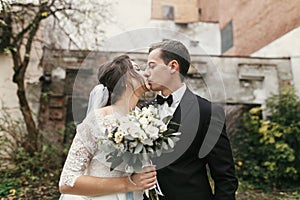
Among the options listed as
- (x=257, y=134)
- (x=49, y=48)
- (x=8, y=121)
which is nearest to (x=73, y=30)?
(x=49, y=48)

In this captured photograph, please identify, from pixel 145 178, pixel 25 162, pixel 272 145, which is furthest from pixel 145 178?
pixel 272 145

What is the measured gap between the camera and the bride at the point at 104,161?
1.62 metres

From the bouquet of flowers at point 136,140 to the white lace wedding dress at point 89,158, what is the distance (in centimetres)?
10

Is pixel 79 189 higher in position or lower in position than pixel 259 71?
lower

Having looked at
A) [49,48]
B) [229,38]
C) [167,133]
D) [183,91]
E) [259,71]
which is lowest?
[167,133]

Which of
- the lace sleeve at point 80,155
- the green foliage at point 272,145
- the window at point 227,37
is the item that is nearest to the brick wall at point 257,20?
the window at point 227,37

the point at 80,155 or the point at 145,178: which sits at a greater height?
the point at 80,155

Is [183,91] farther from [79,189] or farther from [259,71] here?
[259,71]

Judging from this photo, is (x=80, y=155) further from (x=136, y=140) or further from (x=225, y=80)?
(x=225, y=80)

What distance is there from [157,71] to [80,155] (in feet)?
2.25

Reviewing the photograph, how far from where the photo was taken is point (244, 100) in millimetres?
6016

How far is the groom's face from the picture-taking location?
186cm

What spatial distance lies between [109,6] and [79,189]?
16.5 feet

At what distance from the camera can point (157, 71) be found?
188 centimetres
